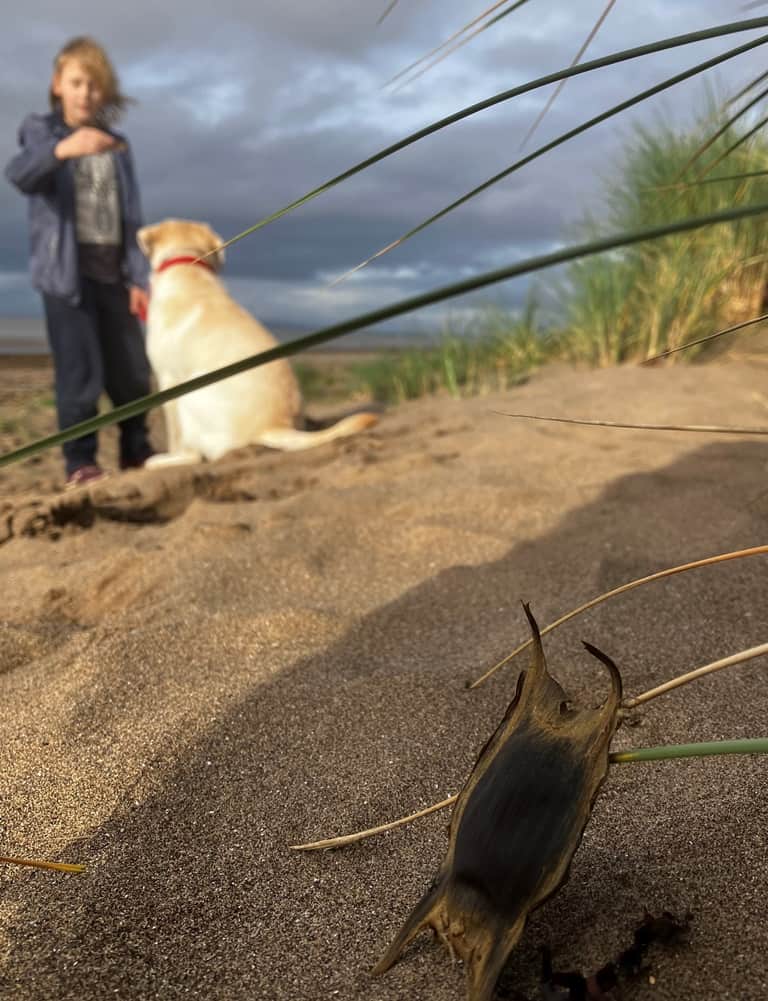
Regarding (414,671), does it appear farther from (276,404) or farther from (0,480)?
(0,480)

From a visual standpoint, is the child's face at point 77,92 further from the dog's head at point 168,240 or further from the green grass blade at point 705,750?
the green grass blade at point 705,750

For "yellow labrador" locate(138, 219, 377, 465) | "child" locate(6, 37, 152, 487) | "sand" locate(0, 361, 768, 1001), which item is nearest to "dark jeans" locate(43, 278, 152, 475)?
"child" locate(6, 37, 152, 487)

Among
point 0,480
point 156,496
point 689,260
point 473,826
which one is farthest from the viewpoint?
point 689,260

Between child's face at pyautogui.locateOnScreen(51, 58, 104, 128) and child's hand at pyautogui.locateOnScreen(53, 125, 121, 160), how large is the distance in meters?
0.18

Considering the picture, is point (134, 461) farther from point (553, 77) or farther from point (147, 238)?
point (553, 77)

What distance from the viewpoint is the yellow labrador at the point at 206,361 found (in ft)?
13.3

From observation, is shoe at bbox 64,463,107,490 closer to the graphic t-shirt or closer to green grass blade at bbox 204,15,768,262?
the graphic t-shirt

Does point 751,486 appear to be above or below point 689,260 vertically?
below

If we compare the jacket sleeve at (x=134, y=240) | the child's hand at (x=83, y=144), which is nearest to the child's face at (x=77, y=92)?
the child's hand at (x=83, y=144)

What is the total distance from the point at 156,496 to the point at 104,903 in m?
2.24

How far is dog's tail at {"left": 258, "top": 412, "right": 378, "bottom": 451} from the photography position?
12.4 feet

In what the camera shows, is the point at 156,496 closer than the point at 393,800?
No

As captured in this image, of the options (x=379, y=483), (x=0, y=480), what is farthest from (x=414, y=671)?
(x=0, y=480)

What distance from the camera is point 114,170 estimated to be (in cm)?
436
